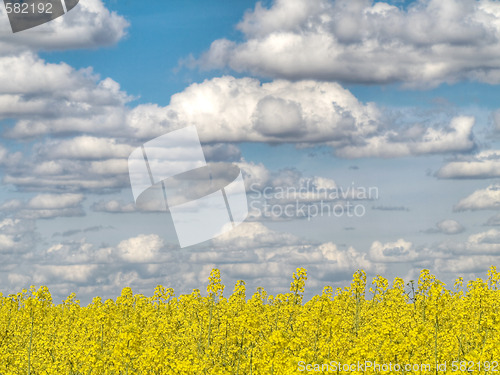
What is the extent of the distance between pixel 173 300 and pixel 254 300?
19.1ft

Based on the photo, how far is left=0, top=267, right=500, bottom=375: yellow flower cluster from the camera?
23.9 m

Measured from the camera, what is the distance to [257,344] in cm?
3006

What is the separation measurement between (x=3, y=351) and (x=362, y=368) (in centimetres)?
2163

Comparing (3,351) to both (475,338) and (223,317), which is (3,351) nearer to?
(223,317)

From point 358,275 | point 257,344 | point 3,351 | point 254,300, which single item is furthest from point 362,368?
point 3,351

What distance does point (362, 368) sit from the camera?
23234mm

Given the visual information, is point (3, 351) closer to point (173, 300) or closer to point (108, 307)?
point (108, 307)

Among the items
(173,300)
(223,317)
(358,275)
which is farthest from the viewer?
(173,300)

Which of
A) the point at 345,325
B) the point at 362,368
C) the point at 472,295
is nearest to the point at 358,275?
the point at 345,325

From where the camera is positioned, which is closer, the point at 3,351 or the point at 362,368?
the point at 362,368

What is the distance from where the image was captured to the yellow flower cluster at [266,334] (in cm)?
2391

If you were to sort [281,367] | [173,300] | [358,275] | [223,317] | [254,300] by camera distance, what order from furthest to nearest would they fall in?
[173,300]
[254,300]
[358,275]
[223,317]
[281,367]

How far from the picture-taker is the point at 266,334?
36188 millimetres

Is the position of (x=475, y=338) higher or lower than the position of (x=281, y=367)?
lower
